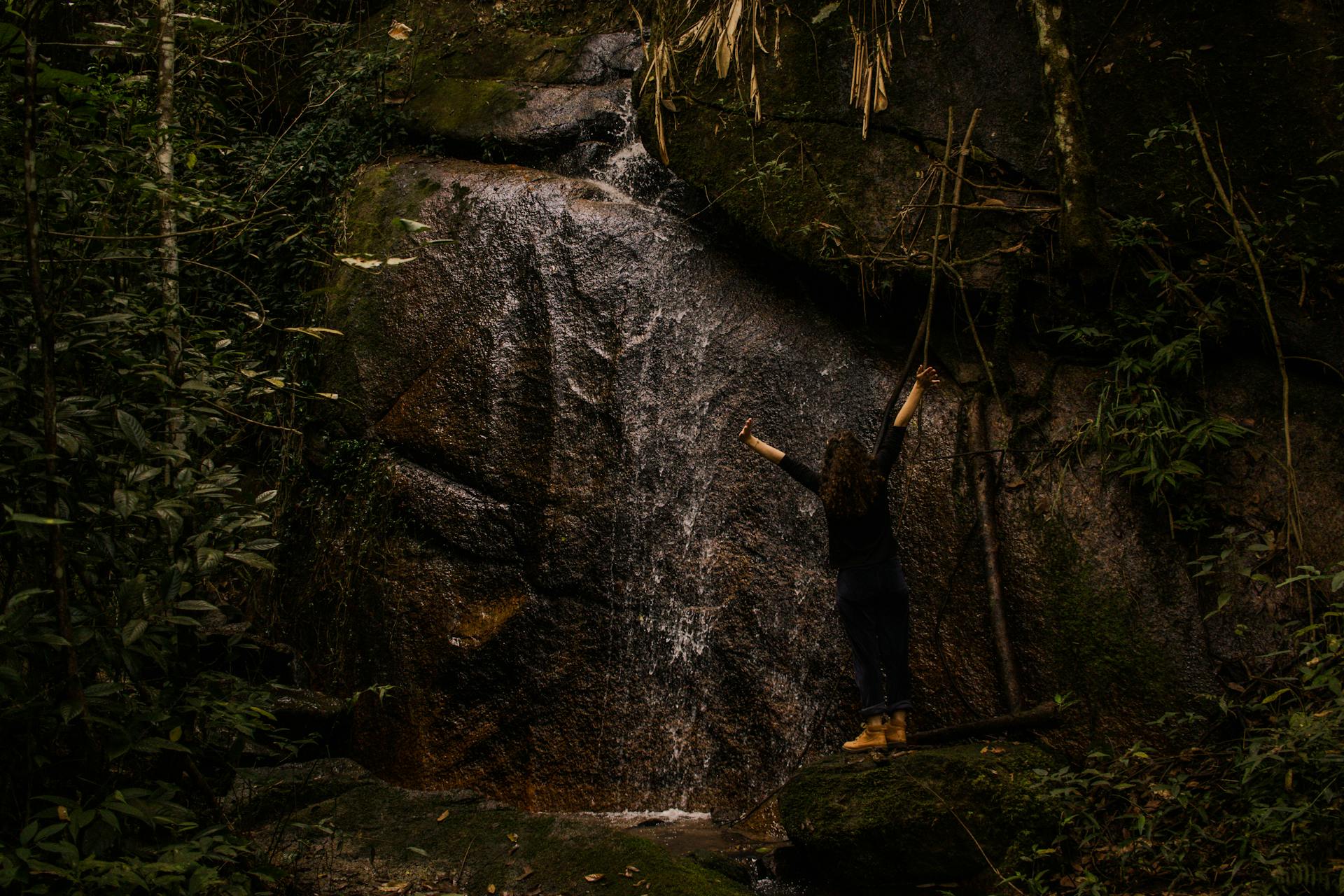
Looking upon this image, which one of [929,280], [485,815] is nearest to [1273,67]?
[929,280]

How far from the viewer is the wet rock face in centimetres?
589

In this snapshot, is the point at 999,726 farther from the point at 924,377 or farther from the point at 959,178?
the point at 959,178

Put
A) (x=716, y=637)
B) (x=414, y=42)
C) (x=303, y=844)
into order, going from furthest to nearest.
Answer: (x=414, y=42), (x=716, y=637), (x=303, y=844)

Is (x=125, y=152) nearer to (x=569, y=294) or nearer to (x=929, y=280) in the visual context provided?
(x=569, y=294)

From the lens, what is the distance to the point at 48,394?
314cm

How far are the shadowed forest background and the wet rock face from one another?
0.12 feet

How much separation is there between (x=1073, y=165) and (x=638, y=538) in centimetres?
418

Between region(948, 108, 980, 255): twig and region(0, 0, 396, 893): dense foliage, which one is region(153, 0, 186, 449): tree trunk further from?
region(948, 108, 980, 255): twig

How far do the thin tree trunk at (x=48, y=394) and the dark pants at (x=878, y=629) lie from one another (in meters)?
3.80

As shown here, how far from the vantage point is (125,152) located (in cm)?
394

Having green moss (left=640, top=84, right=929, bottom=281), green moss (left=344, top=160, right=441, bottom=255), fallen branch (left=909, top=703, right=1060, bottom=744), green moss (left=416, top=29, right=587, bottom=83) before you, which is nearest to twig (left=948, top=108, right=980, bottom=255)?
green moss (left=640, top=84, right=929, bottom=281)

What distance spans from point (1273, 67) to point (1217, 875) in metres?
5.59

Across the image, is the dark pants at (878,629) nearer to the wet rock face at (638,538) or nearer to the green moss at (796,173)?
the wet rock face at (638,538)

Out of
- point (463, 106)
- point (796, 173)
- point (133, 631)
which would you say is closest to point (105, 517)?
point (133, 631)
